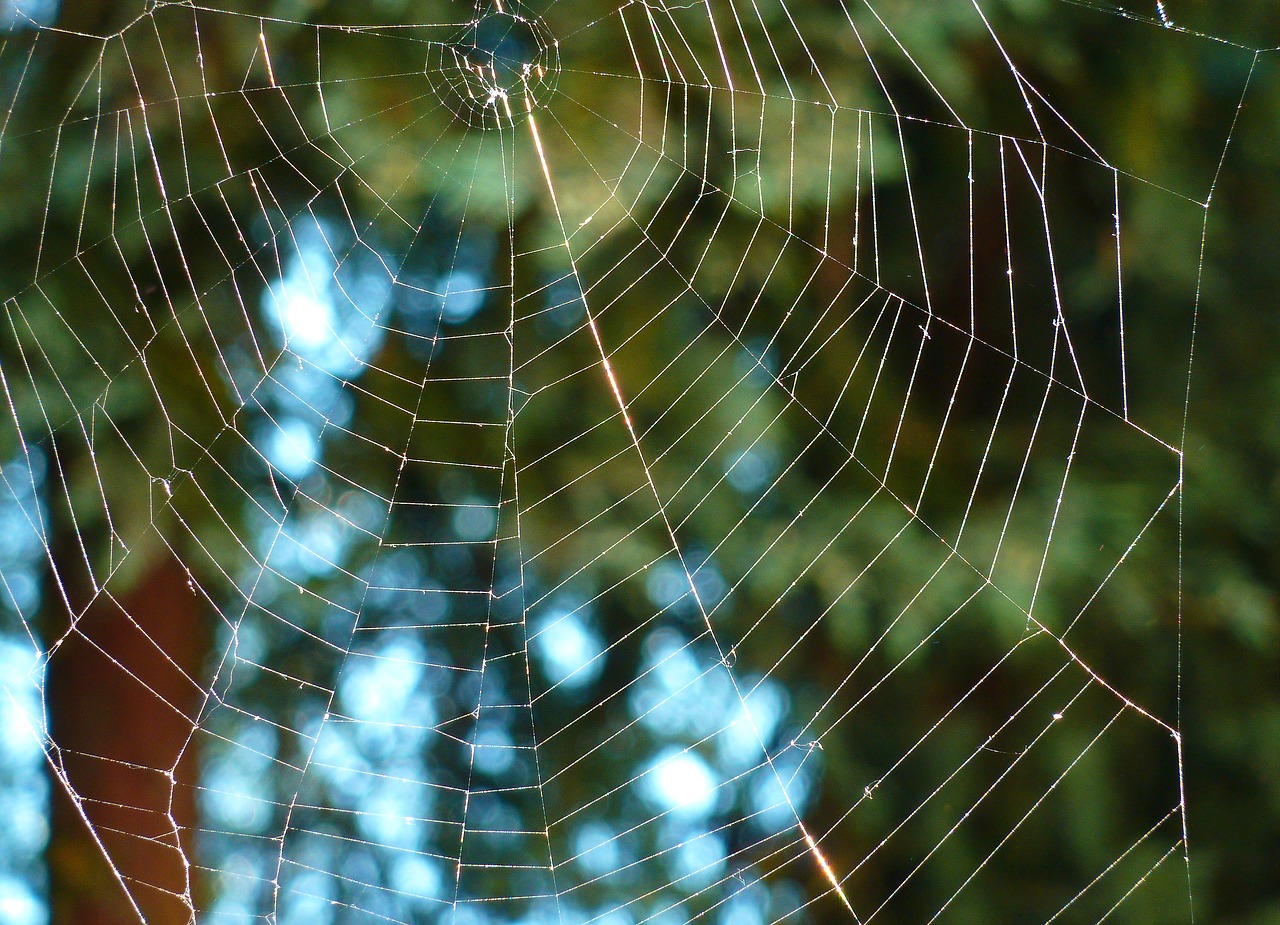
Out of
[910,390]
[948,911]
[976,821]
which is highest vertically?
[910,390]

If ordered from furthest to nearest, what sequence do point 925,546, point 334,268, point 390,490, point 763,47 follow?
point 390,490, point 334,268, point 925,546, point 763,47

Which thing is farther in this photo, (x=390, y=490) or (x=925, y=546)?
(x=390, y=490)

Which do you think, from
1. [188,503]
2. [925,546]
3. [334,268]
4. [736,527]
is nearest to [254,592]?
[188,503]

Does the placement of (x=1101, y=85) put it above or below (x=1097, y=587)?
above

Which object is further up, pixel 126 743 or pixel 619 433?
pixel 619 433

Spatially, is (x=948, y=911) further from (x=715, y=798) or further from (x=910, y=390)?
(x=910, y=390)

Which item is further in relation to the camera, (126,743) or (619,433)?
(619,433)

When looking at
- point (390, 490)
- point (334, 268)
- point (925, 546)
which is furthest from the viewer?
point (390, 490)
